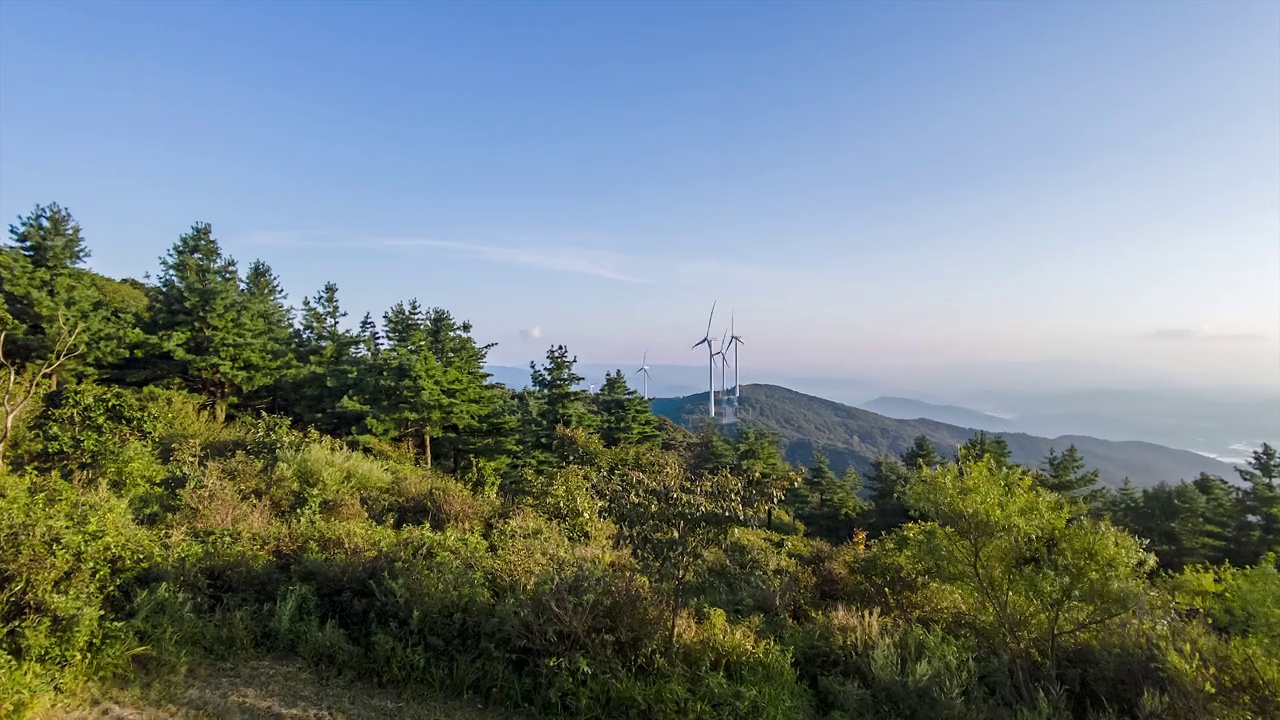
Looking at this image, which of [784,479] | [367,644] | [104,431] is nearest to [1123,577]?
[784,479]

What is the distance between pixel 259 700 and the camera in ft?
15.5

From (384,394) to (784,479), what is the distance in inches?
801

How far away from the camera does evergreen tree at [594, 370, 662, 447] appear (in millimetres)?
31016

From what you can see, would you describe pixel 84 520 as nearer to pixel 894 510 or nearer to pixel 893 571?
pixel 893 571

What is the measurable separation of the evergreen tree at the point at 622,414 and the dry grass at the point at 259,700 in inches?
985

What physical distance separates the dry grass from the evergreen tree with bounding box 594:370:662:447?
2503 centimetres

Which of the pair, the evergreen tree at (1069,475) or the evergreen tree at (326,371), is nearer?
the evergreen tree at (326,371)

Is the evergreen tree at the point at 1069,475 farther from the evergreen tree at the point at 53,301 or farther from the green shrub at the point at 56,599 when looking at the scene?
the evergreen tree at the point at 53,301

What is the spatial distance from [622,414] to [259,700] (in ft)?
88.8

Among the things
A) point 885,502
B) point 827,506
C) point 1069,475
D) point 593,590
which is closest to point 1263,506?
Answer: point 1069,475

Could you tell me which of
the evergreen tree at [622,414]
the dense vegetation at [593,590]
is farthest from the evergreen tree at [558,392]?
the dense vegetation at [593,590]

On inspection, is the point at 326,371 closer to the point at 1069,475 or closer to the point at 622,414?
the point at 622,414

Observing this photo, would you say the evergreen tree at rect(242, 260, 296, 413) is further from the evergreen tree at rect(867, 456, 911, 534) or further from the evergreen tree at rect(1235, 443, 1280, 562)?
the evergreen tree at rect(1235, 443, 1280, 562)

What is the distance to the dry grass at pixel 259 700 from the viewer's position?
4352mm
